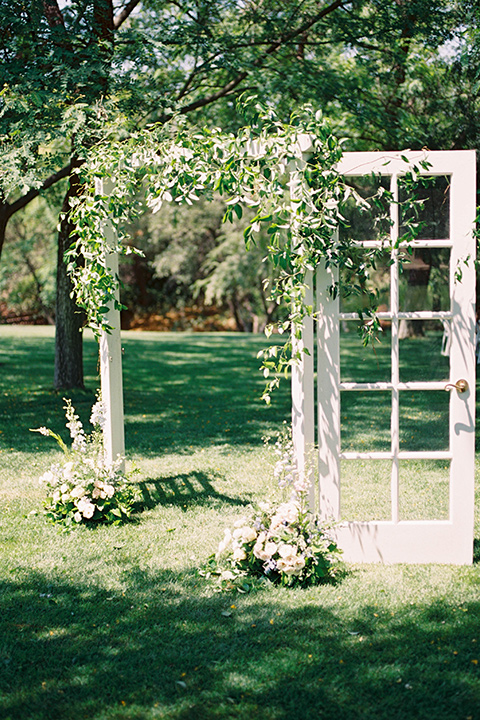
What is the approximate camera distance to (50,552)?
176 inches

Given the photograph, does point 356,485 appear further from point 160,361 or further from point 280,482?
point 160,361

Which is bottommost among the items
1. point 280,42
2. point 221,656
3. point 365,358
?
point 221,656

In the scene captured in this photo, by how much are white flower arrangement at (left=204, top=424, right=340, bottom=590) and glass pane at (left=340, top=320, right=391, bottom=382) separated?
2.02ft

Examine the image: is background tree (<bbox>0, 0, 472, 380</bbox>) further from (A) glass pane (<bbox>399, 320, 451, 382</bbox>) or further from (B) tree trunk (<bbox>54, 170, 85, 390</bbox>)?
(A) glass pane (<bbox>399, 320, 451, 382</bbox>)

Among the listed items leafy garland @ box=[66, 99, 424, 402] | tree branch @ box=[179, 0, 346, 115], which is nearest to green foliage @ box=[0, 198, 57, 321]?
tree branch @ box=[179, 0, 346, 115]

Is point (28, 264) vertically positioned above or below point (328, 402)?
above

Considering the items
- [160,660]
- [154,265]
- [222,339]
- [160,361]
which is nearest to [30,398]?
[160,361]

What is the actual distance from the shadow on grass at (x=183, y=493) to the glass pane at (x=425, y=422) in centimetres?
172

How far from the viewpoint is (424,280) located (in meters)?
4.09

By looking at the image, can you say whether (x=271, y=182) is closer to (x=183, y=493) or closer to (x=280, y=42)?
(x=183, y=493)

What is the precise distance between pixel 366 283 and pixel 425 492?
1353 mm

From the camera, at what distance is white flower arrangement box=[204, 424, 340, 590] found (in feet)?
12.8

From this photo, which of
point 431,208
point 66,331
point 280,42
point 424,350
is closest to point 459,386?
point 424,350

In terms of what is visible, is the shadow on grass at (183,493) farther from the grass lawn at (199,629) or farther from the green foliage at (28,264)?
the green foliage at (28,264)
